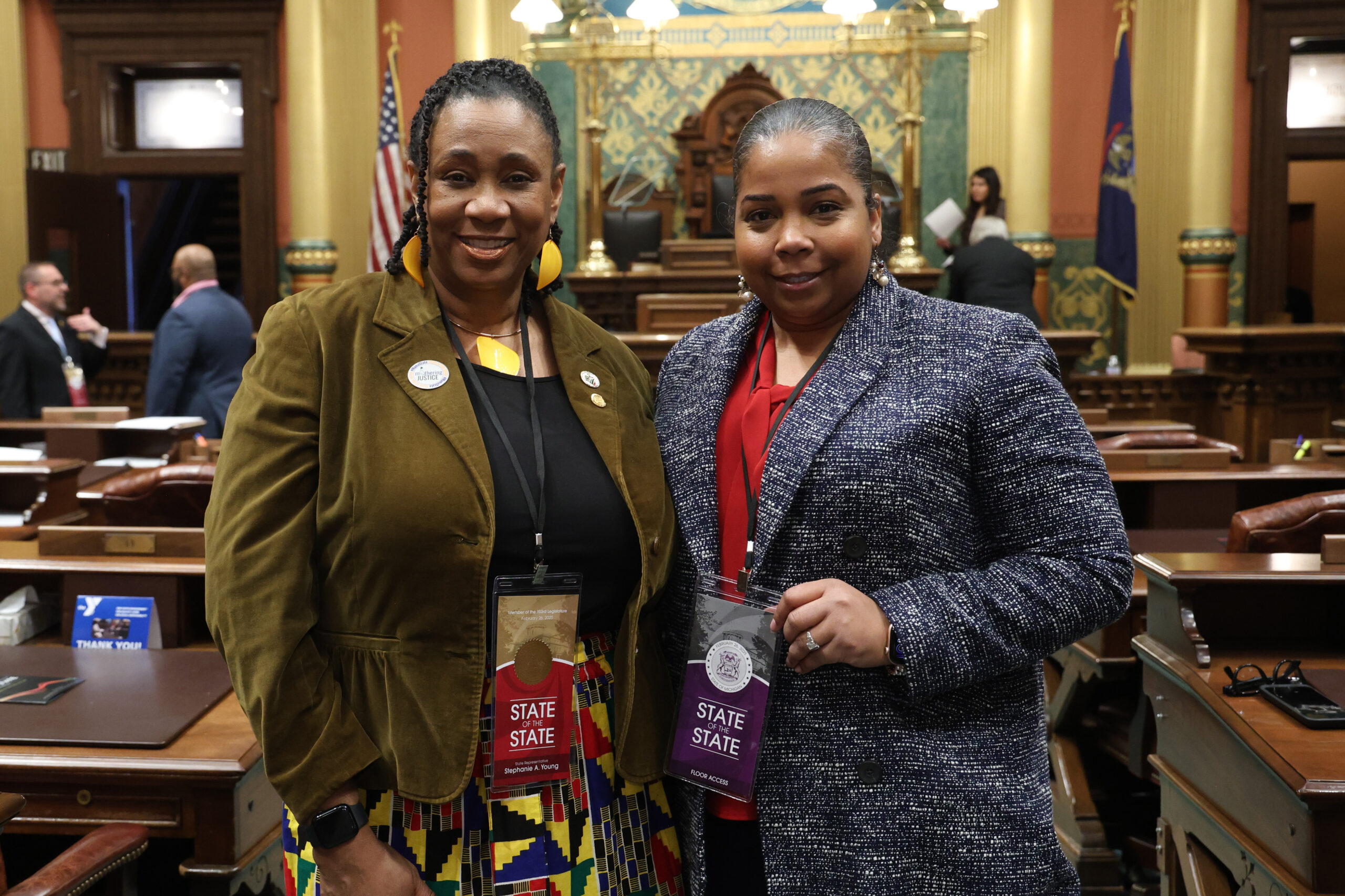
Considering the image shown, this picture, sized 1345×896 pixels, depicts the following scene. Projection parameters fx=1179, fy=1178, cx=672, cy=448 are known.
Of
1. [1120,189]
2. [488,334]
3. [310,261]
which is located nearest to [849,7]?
[1120,189]

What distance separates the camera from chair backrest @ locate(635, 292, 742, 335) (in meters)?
6.26

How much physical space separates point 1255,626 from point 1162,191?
25.4 ft

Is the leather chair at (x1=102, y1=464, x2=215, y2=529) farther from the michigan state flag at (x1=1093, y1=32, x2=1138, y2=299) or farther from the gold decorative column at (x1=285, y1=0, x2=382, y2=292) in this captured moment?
the michigan state flag at (x1=1093, y1=32, x2=1138, y2=299)

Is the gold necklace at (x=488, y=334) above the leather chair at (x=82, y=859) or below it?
above

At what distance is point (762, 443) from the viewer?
1496 millimetres

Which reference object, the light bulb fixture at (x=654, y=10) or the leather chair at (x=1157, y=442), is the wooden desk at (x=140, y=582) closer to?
the leather chair at (x=1157, y=442)

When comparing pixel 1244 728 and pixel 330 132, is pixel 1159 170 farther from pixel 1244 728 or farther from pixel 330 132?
pixel 1244 728

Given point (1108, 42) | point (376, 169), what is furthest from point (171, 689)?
point (1108, 42)

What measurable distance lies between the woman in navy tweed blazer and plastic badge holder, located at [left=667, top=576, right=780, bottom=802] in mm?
29

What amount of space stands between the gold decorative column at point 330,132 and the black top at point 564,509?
777 centimetres

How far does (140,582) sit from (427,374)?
1.38 metres

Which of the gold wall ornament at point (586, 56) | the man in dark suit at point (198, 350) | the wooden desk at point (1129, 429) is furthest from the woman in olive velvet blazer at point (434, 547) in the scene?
the gold wall ornament at point (586, 56)

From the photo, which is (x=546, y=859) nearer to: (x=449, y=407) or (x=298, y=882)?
(x=298, y=882)

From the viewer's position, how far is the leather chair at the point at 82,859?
4.91ft
